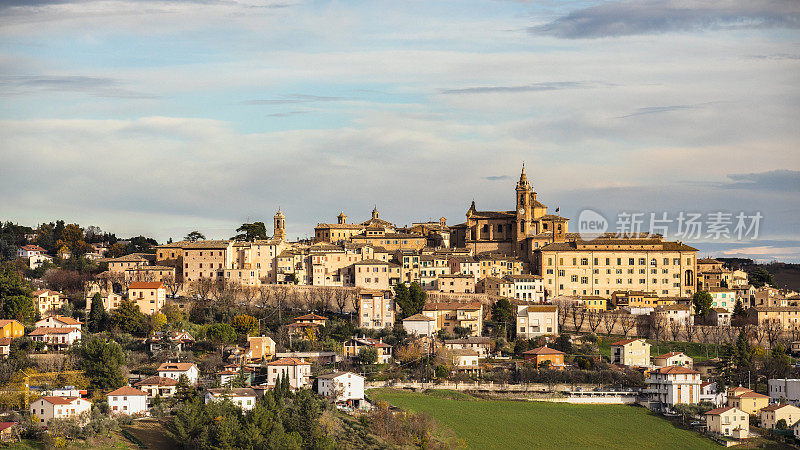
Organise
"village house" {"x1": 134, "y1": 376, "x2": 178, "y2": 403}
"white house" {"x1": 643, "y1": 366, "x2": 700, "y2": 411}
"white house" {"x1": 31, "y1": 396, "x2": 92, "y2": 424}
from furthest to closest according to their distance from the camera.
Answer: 1. "white house" {"x1": 643, "y1": 366, "x2": 700, "y2": 411}
2. "village house" {"x1": 134, "y1": 376, "x2": 178, "y2": 403}
3. "white house" {"x1": 31, "y1": 396, "x2": 92, "y2": 424}

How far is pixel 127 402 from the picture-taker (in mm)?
43094

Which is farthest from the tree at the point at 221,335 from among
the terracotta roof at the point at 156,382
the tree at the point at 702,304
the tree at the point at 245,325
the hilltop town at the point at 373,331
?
the tree at the point at 702,304

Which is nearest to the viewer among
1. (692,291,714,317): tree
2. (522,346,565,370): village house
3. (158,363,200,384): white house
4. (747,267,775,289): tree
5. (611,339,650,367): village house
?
(158,363,200,384): white house

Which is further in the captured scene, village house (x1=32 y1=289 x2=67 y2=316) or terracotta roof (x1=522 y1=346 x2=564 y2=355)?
village house (x1=32 y1=289 x2=67 y2=316)

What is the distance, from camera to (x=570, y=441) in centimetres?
4500

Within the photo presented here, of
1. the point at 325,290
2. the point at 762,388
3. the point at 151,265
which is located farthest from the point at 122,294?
the point at 762,388

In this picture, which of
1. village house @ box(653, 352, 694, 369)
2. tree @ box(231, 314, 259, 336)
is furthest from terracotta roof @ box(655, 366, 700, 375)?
tree @ box(231, 314, 259, 336)

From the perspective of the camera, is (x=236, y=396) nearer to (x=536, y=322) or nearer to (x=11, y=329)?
(x=11, y=329)

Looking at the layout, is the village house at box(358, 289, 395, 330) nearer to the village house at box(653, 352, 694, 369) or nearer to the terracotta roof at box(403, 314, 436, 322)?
the terracotta roof at box(403, 314, 436, 322)

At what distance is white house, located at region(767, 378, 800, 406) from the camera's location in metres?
49.5

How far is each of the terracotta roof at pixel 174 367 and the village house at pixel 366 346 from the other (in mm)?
7704

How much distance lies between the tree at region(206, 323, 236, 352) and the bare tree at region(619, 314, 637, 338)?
63.1ft

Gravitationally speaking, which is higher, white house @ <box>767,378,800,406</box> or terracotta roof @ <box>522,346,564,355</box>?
terracotta roof @ <box>522,346,564,355</box>

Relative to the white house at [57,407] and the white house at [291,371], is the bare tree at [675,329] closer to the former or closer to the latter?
the white house at [291,371]
